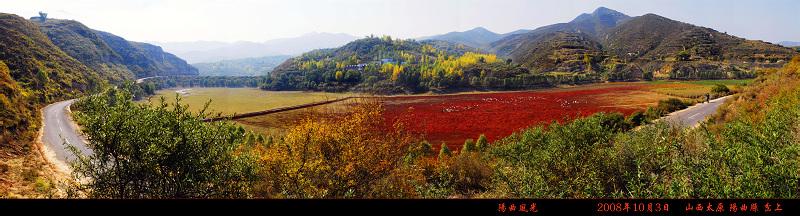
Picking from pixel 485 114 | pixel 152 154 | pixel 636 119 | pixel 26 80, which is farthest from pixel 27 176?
Result: pixel 26 80

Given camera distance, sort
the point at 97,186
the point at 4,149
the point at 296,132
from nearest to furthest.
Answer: the point at 97,186
the point at 296,132
the point at 4,149

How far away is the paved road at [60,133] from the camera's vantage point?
56662mm

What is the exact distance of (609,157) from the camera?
1099 inches

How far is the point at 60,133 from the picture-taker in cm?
7112

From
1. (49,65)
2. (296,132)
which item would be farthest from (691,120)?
(49,65)

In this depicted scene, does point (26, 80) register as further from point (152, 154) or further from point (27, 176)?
point (152, 154)

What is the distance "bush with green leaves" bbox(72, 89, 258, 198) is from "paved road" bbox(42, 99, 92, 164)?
107ft

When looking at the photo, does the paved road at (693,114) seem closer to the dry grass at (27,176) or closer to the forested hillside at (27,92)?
the forested hillside at (27,92)

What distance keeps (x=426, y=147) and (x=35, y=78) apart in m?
127

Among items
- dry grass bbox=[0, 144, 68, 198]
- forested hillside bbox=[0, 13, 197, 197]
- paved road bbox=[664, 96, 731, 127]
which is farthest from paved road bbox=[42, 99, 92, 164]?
paved road bbox=[664, 96, 731, 127]

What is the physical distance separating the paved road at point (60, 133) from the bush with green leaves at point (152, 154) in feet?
107

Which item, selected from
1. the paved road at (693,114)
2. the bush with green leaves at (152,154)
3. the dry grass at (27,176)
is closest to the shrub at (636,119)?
the paved road at (693,114)

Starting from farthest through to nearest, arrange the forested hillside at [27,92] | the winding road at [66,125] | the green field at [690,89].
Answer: the green field at [690,89] < the winding road at [66,125] < the forested hillside at [27,92]
